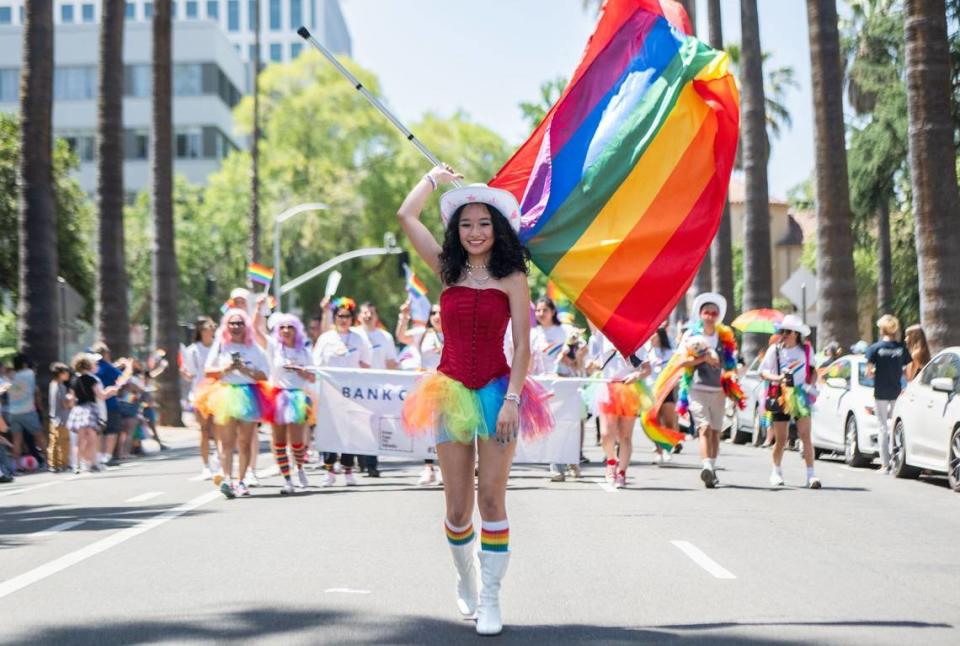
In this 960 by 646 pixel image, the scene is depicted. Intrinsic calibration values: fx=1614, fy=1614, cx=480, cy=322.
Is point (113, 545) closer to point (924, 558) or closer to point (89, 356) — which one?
point (924, 558)

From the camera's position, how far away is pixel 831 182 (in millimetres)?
28125

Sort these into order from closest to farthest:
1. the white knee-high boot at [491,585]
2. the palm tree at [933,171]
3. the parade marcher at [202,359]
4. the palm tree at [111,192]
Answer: the white knee-high boot at [491,585] < the parade marcher at [202,359] < the palm tree at [933,171] < the palm tree at [111,192]

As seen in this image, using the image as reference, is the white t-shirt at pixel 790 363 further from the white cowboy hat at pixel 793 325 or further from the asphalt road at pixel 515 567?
the asphalt road at pixel 515 567

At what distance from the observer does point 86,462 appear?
76.6ft

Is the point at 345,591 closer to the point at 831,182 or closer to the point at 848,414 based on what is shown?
the point at 848,414

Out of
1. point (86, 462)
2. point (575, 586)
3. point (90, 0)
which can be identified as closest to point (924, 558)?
point (575, 586)

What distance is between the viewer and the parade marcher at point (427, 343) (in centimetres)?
1806

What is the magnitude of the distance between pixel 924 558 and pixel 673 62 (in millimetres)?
3787

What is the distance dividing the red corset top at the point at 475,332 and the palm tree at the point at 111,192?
2523 centimetres

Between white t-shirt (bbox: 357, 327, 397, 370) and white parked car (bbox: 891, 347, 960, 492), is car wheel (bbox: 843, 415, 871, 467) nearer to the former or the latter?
white parked car (bbox: 891, 347, 960, 492)

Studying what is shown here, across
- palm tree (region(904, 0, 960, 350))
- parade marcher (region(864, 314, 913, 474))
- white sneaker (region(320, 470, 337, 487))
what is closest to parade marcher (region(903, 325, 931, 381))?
parade marcher (region(864, 314, 913, 474))

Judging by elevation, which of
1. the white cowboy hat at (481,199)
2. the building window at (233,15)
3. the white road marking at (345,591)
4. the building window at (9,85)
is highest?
the building window at (233,15)

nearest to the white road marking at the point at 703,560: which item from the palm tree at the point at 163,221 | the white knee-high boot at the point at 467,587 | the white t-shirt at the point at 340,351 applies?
the white knee-high boot at the point at 467,587

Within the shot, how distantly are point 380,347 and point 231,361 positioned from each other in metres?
4.07
